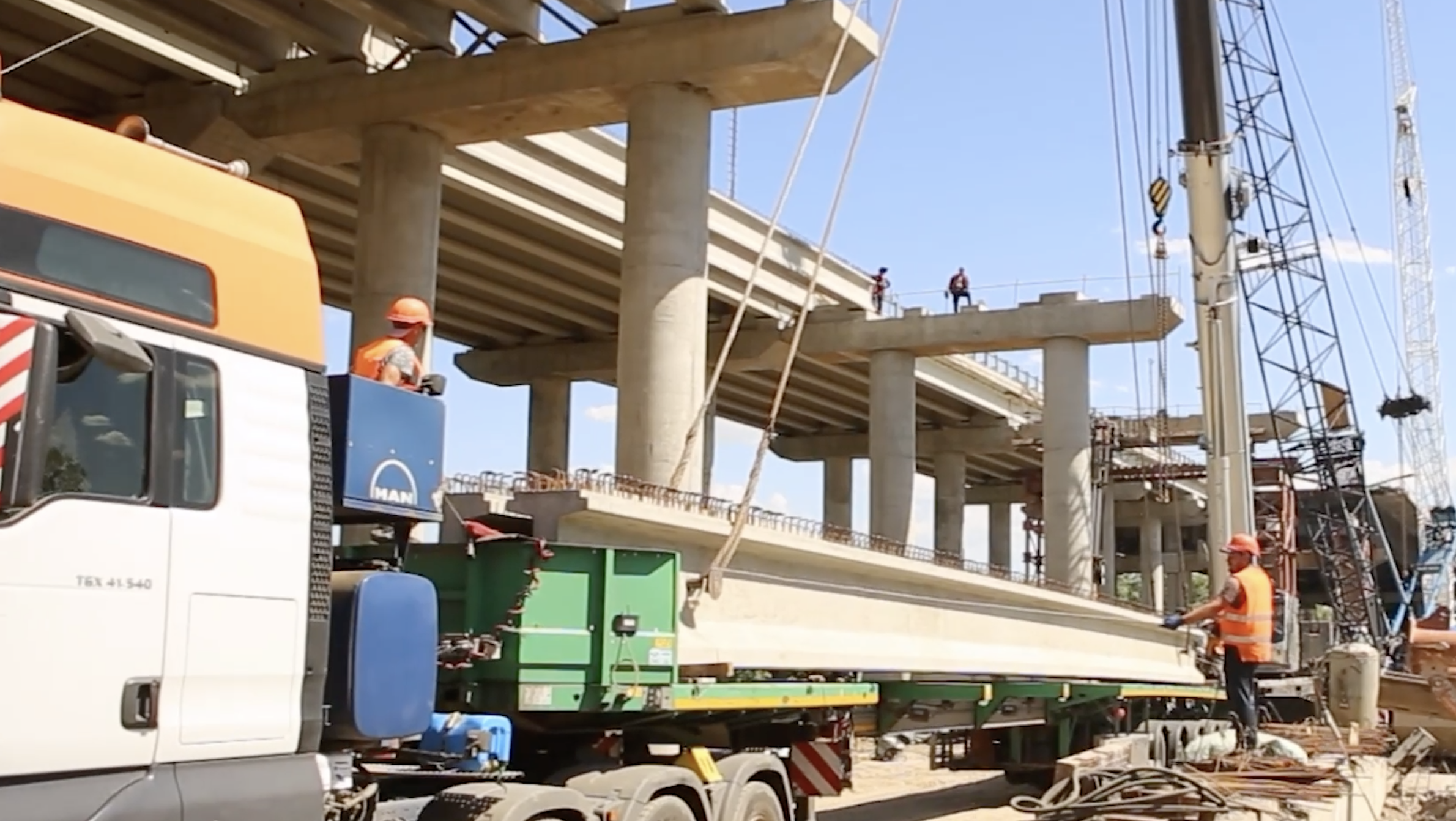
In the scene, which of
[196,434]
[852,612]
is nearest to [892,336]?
Result: [852,612]

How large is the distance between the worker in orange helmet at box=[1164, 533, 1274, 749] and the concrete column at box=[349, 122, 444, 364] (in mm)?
15281

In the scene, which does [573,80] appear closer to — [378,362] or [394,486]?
[378,362]

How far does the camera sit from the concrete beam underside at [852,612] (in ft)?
38.8

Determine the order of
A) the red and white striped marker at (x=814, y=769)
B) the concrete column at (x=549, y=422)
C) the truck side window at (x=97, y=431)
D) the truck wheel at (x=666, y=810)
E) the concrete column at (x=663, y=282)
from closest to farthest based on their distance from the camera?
the truck side window at (x=97, y=431)
the truck wheel at (x=666, y=810)
the red and white striped marker at (x=814, y=769)
the concrete column at (x=663, y=282)
the concrete column at (x=549, y=422)

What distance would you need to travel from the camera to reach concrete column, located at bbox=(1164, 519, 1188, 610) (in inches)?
3152

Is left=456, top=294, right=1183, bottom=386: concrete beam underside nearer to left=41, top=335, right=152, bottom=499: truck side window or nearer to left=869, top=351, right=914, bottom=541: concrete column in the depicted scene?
left=869, top=351, right=914, bottom=541: concrete column

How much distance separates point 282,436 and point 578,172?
26.5 m

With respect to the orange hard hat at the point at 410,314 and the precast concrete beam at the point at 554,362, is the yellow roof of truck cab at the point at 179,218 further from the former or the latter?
the precast concrete beam at the point at 554,362

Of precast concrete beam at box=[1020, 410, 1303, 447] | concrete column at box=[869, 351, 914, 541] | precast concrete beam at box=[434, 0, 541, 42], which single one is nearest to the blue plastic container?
precast concrete beam at box=[434, 0, 541, 42]

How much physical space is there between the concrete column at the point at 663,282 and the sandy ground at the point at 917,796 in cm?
511

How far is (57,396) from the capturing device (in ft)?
16.7

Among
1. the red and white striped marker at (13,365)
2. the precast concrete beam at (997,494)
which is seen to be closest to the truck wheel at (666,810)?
the red and white striped marker at (13,365)

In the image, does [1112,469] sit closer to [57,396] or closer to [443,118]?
[443,118]

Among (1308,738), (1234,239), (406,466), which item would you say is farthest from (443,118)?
(406,466)
